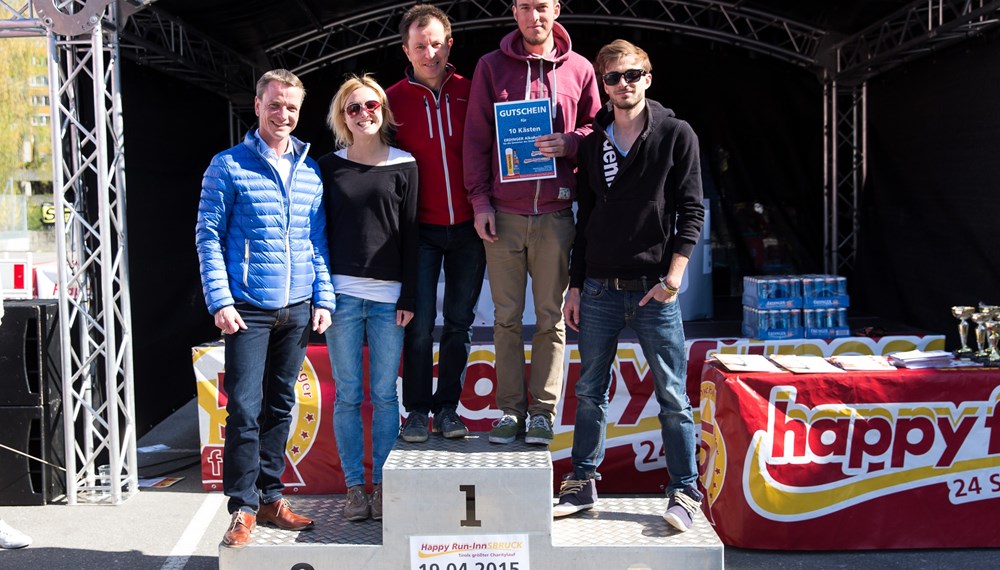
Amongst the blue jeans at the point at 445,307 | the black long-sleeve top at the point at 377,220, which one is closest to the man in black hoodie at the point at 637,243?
the blue jeans at the point at 445,307

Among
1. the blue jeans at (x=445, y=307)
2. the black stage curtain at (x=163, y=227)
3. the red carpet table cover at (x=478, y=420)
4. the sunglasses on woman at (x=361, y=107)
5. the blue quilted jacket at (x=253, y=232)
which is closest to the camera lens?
the blue quilted jacket at (x=253, y=232)

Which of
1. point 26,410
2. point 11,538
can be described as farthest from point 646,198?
point 26,410

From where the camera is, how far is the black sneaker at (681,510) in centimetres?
304

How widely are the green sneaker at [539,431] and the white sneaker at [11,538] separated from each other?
2421mm

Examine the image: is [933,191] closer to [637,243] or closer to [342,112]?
[637,243]

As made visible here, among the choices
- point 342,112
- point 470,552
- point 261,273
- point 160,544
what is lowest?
point 160,544

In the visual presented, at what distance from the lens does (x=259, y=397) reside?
3.02m

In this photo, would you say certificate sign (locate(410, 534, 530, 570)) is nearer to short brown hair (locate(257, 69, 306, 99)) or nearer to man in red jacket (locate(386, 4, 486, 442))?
man in red jacket (locate(386, 4, 486, 442))

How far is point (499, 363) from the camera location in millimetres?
3275

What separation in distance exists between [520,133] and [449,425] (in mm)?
1157

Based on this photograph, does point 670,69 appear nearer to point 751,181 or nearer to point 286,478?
point 751,181

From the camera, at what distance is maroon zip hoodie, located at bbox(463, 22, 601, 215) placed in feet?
10.1

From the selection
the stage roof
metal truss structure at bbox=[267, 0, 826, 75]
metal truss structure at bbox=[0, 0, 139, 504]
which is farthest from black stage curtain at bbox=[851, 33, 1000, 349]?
metal truss structure at bbox=[0, 0, 139, 504]

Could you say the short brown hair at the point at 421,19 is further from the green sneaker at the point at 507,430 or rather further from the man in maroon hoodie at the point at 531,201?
the green sneaker at the point at 507,430
